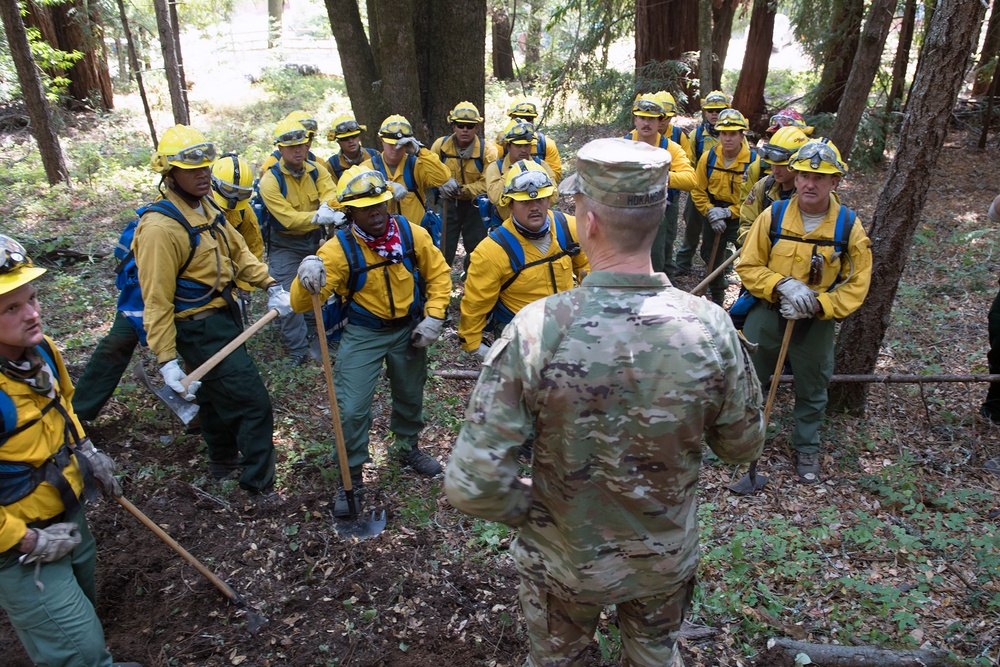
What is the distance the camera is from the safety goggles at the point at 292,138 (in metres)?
6.89

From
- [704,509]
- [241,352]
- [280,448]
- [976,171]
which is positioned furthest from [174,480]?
Answer: [976,171]

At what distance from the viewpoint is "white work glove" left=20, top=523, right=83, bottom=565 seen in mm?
2902

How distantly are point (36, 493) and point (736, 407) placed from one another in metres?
3.08

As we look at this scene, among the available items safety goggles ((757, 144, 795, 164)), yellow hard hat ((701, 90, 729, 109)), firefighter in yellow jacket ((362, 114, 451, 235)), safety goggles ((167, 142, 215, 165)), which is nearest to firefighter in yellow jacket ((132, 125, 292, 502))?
safety goggles ((167, 142, 215, 165))

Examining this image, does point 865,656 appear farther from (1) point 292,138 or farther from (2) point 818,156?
(1) point 292,138

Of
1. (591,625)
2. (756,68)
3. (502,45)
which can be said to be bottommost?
(591,625)

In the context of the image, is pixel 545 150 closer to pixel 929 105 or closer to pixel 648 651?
pixel 929 105

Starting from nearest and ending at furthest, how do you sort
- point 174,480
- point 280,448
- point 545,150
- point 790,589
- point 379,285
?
point 790,589 → point 379,285 → point 174,480 → point 280,448 → point 545,150

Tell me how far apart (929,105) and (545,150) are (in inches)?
165

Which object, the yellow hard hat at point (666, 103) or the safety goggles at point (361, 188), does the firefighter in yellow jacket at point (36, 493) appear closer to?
the safety goggles at point (361, 188)

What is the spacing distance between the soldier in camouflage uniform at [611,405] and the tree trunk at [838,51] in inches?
430

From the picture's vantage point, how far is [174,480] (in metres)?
5.38

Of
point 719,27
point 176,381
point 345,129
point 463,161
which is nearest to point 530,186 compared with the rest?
point 176,381

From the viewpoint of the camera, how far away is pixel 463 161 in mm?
8398
